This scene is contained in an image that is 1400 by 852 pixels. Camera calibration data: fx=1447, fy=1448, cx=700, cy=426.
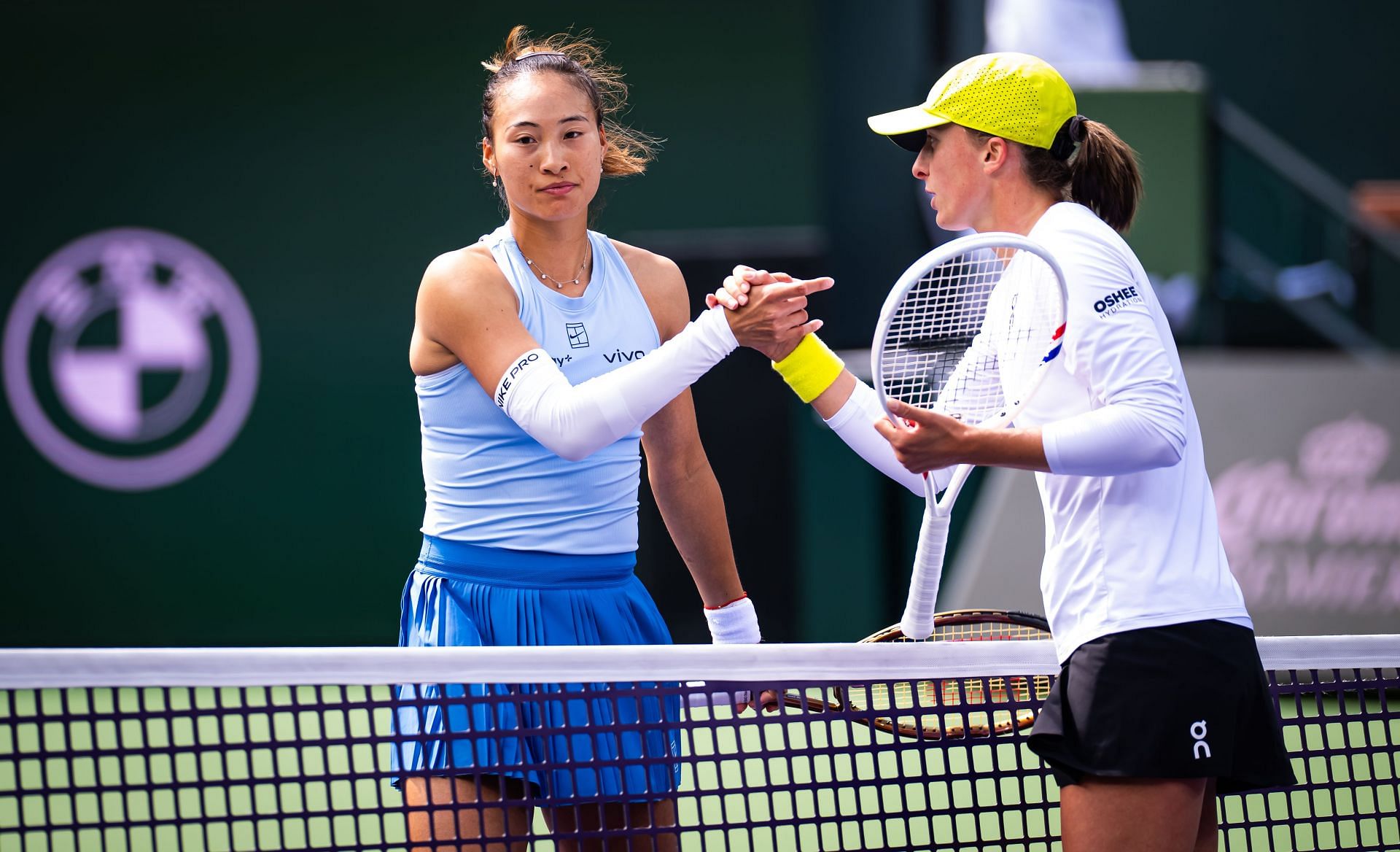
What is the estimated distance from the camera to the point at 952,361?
2027 millimetres

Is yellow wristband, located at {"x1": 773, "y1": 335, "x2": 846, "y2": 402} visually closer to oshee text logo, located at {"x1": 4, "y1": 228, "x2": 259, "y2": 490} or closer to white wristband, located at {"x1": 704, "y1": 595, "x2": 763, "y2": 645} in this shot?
white wristband, located at {"x1": 704, "y1": 595, "x2": 763, "y2": 645}

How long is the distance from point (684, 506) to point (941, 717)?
0.61 meters

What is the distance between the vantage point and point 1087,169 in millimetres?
1916

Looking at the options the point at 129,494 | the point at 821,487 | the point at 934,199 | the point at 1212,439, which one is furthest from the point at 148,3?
the point at 934,199

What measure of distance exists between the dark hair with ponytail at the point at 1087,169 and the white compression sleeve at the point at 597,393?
1.55 feet

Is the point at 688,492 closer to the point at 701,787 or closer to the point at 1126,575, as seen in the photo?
the point at 1126,575

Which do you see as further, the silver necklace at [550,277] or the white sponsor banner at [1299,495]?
the white sponsor banner at [1299,495]

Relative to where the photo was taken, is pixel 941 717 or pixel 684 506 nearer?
pixel 941 717

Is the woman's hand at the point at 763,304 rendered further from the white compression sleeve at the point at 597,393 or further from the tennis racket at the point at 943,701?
the tennis racket at the point at 943,701

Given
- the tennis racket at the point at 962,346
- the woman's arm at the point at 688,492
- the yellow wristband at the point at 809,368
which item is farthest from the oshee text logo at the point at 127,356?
the tennis racket at the point at 962,346

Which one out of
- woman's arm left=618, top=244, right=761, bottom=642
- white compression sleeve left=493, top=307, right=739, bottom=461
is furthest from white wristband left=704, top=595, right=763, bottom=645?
white compression sleeve left=493, top=307, right=739, bottom=461

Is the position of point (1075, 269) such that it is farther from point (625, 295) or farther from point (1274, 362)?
point (1274, 362)

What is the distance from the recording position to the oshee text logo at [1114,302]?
5.48ft

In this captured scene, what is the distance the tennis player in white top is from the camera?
1658mm
